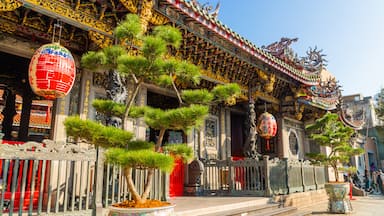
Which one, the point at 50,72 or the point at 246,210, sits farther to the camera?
the point at 246,210

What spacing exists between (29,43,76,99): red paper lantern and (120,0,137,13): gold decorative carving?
4.79 feet

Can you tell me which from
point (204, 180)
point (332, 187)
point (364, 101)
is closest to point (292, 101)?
point (332, 187)

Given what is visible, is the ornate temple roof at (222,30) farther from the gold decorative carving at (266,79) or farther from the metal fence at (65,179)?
the metal fence at (65,179)

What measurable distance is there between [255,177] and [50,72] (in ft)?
17.8

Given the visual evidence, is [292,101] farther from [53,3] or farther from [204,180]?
[53,3]

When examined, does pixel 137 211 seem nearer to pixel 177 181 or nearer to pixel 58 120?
pixel 58 120

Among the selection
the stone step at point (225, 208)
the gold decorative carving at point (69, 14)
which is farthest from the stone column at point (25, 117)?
the stone step at point (225, 208)

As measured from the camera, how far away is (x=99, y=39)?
5.01m

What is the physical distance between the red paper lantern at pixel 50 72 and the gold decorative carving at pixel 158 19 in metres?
2.06

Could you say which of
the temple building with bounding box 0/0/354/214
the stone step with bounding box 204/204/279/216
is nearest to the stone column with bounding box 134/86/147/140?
the temple building with bounding box 0/0/354/214

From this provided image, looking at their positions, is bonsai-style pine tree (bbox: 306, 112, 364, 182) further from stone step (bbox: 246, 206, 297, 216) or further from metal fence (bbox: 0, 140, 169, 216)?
metal fence (bbox: 0, 140, 169, 216)

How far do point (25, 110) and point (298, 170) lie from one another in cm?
818

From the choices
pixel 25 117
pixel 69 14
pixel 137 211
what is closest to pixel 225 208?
pixel 137 211

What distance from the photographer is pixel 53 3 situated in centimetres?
438
